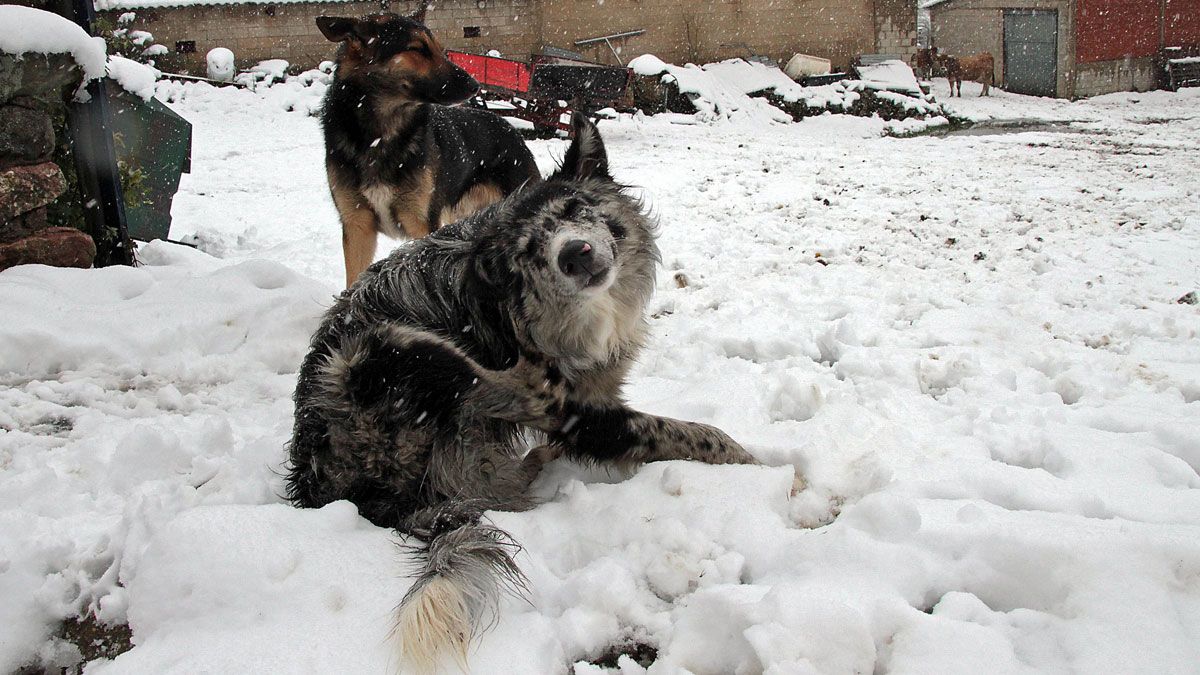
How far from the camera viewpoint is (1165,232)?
587 centimetres

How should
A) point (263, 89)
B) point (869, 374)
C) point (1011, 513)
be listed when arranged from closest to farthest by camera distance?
1. point (1011, 513)
2. point (869, 374)
3. point (263, 89)

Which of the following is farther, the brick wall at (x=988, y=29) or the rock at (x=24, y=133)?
the brick wall at (x=988, y=29)

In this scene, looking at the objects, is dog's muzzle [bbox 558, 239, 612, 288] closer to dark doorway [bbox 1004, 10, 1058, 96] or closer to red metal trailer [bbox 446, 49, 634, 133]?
red metal trailer [bbox 446, 49, 634, 133]

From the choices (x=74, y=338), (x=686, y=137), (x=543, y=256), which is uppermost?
(x=686, y=137)

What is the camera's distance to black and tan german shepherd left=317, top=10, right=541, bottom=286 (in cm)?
498

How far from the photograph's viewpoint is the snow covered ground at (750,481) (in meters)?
1.83

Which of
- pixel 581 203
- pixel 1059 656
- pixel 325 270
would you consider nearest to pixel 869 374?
pixel 581 203

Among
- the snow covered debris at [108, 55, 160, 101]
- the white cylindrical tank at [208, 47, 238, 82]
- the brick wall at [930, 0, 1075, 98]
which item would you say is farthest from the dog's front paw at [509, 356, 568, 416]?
the brick wall at [930, 0, 1075, 98]

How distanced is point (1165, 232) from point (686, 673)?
20.4ft

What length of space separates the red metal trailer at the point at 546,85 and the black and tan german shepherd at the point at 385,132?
906 cm

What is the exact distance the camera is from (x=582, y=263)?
2475 millimetres

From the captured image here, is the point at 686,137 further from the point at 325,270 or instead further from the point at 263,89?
the point at 263,89

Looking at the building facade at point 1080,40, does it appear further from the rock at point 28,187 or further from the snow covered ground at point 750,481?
the rock at point 28,187

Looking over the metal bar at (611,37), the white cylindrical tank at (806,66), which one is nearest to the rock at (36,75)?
the metal bar at (611,37)
